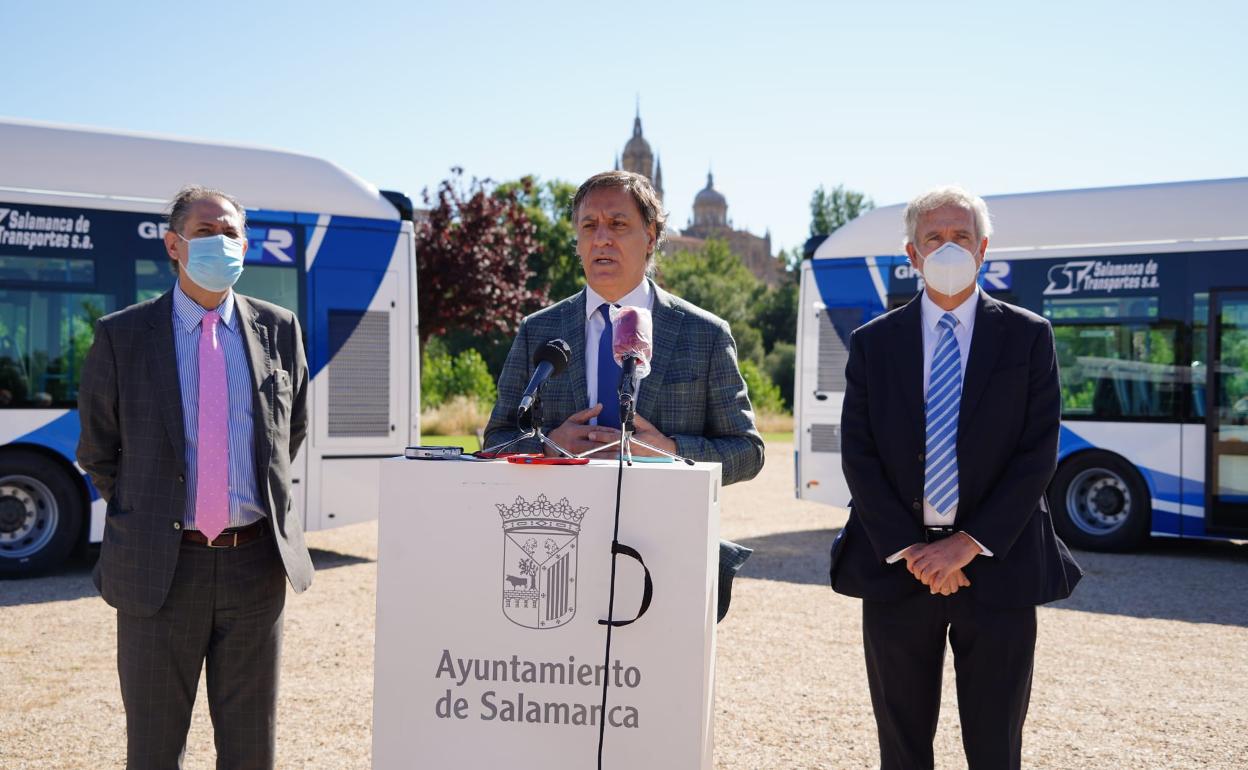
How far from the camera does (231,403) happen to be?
10.6 feet

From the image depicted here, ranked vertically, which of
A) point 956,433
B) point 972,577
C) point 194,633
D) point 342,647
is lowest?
point 342,647

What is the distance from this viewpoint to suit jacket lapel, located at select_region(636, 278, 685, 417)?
2.92 meters

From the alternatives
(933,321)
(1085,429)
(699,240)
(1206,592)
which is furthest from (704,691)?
(699,240)

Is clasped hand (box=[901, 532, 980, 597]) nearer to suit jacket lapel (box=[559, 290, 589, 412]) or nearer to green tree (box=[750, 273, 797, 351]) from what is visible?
suit jacket lapel (box=[559, 290, 589, 412])

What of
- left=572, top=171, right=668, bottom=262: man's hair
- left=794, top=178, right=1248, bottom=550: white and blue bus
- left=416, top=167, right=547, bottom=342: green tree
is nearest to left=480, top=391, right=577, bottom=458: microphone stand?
left=572, top=171, right=668, bottom=262: man's hair

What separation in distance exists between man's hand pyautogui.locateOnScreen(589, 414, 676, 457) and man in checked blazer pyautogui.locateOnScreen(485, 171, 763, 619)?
0.04m

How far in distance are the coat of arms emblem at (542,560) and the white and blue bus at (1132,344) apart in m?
8.37

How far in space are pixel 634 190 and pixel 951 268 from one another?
0.95 meters

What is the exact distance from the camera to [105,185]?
8508mm

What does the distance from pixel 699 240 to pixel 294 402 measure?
122m

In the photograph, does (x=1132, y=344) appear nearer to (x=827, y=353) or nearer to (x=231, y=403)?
(x=827, y=353)

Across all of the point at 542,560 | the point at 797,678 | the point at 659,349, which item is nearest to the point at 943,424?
the point at 659,349

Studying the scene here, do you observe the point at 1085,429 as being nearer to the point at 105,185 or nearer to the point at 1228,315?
the point at 1228,315

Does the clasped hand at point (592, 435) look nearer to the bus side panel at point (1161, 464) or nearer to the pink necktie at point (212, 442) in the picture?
the pink necktie at point (212, 442)
